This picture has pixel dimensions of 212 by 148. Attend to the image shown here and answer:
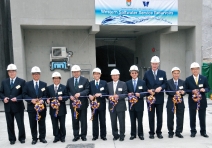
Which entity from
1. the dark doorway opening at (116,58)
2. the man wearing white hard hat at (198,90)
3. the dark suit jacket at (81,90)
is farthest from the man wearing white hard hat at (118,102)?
the dark doorway opening at (116,58)

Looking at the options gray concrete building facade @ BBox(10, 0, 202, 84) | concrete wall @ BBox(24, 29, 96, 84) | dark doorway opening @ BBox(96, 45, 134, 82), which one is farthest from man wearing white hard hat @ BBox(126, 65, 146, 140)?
dark doorway opening @ BBox(96, 45, 134, 82)

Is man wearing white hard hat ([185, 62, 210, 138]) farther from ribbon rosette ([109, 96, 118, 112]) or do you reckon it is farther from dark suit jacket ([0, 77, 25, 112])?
dark suit jacket ([0, 77, 25, 112])

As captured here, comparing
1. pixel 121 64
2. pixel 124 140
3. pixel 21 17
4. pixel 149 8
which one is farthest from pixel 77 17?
pixel 121 64

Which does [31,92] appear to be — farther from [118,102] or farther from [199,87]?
[199,87]

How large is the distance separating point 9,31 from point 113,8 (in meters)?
8.61

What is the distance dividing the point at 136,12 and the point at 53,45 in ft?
14.6

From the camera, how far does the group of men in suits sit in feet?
18.5

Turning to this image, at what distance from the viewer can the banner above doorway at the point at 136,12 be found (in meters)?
10.5

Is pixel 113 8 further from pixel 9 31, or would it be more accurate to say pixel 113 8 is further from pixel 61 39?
pixel 9 31

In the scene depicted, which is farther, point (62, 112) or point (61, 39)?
point (61, 39)

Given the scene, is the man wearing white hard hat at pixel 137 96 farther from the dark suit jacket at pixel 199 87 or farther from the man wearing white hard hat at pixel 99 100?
the dark suit jacket at pixel 199 87

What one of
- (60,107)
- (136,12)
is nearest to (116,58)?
(136,12)

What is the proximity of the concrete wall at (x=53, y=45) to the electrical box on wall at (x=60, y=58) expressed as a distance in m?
0.21

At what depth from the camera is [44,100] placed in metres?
5.69
